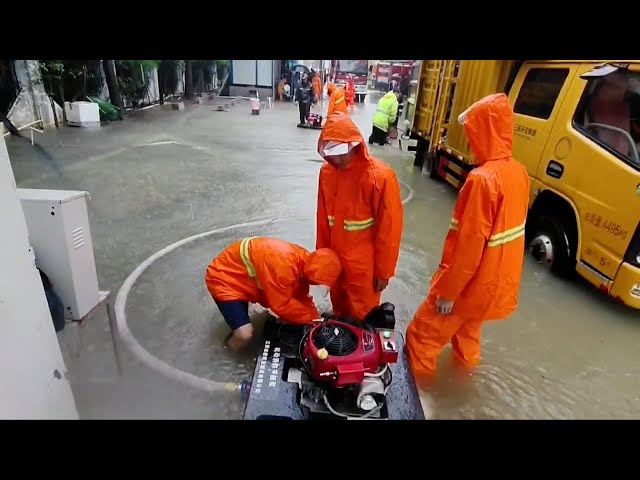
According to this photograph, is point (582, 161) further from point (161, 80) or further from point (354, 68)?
point (354, 68)

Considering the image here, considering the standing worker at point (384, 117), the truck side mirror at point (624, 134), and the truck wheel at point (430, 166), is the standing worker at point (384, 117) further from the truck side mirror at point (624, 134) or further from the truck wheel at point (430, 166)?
the truck side mirror at point (624, 134)

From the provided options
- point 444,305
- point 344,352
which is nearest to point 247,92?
point 444,305

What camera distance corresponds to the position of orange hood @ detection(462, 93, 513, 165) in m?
2.18

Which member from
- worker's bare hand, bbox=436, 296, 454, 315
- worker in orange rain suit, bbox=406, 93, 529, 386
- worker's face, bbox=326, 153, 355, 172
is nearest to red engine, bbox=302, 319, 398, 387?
worker's bare hand, bbox=436, 296, 454, 315

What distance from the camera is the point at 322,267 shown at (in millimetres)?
2631

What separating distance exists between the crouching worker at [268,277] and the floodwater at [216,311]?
42 cm

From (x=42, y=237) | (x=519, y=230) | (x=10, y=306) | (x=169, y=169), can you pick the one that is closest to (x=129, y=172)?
(x=169, y=169)

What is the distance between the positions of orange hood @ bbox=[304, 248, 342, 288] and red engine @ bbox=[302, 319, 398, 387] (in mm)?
463

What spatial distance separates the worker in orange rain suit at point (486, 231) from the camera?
217 cm

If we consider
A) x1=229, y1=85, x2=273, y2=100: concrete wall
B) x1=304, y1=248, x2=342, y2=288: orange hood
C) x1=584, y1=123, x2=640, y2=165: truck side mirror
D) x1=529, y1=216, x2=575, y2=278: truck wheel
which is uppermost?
x1=584, y1=123, x2=640, y2=165: truck side mirror

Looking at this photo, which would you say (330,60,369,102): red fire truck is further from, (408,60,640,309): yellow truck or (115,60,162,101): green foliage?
(408,60,640,309): yellow truck

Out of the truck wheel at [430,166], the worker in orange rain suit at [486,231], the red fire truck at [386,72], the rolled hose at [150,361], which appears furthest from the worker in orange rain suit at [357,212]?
the red fire truck at [386,72]

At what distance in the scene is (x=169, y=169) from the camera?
281 inches

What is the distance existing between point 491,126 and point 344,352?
142 cm
